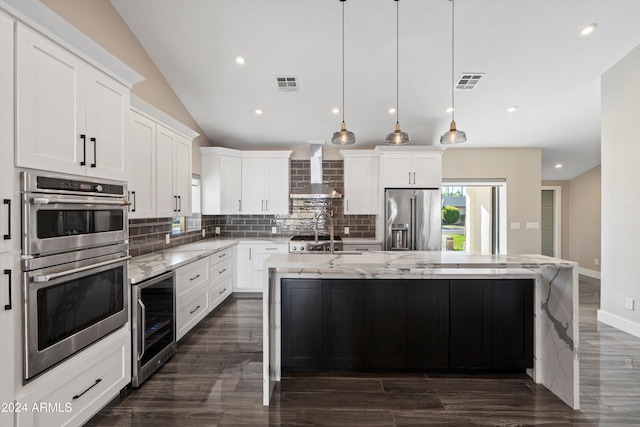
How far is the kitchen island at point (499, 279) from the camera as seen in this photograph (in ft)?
7.25

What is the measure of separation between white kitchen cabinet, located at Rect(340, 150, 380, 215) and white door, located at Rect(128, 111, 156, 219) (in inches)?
123

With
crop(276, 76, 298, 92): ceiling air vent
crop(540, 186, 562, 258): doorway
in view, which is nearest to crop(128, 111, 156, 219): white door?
crop(276, 76, 298, 92): ceiling air vent

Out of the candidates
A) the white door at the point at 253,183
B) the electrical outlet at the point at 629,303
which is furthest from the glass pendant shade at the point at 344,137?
the electrical outlet at the point at 629,303

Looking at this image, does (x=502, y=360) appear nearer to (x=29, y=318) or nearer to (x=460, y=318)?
(x=460, y=318)

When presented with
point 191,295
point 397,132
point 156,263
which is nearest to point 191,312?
point 191,295

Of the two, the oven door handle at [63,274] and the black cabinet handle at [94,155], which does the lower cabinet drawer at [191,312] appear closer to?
the oven door handle at [63,274]

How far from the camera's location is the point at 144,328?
2.44m

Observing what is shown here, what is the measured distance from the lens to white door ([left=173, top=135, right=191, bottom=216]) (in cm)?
371

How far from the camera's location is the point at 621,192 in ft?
12.4

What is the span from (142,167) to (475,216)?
681cm

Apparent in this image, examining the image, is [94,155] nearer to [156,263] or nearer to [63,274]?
[63,274]

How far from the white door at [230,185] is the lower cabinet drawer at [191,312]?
1.84 meters

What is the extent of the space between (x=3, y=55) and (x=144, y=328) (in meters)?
1.94

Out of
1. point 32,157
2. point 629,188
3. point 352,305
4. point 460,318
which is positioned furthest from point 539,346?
point 32,157
